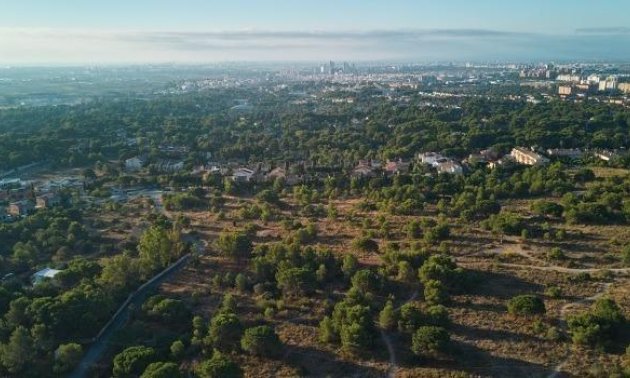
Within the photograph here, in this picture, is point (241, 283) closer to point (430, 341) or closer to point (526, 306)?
point (430, 341)

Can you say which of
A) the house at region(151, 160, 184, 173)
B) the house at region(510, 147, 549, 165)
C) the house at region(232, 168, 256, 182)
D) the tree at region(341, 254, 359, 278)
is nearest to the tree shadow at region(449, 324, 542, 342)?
the tree at region(341, 254, 359, 278)

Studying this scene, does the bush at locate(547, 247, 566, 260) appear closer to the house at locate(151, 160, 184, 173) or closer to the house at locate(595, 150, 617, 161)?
the house at locate(595, 150, 617, 161)

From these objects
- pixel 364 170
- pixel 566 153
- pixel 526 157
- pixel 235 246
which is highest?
pixel 566 153

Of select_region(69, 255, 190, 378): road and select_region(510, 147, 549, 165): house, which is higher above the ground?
select_region(510, 147, 549, 165): house

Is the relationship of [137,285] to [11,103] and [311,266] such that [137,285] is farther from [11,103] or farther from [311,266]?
[11,103]

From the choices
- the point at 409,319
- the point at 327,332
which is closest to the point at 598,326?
the point at 409,319

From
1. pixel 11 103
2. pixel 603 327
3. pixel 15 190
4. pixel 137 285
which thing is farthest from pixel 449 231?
pixel 11 103
